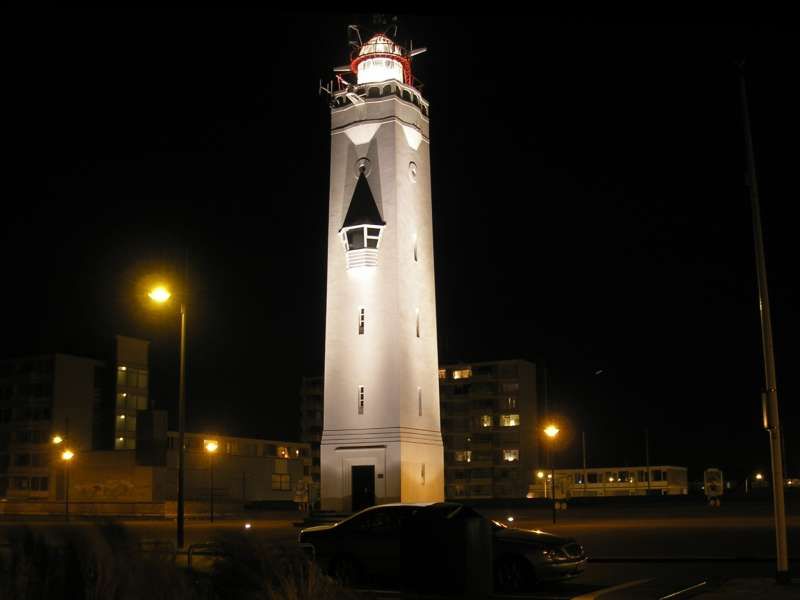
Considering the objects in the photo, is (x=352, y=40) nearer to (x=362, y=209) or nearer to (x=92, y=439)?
(x=362, y=209)

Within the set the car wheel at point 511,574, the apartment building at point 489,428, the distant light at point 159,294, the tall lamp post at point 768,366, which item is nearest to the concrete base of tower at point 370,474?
the distant light at point 159,294

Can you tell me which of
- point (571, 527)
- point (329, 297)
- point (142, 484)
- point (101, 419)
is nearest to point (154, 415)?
point (142, 484)

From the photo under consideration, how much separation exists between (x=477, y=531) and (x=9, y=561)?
5.31 meters

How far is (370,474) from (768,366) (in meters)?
35.4

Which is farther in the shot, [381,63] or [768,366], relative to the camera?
[381,63]

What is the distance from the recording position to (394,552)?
794 inches

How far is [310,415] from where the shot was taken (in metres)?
134

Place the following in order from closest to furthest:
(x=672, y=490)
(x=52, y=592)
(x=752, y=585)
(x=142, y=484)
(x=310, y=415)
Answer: (x=52, y=592) → (x=752, y=585) → (x=142, y=484) → (x=672, y=490) → (x=310, y=415)

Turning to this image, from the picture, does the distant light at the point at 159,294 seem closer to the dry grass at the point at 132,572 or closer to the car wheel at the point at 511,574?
the car wheel at the point at 511,574

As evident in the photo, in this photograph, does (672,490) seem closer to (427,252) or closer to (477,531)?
(427,252)

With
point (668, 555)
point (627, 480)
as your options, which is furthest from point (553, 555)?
point (627, 480)

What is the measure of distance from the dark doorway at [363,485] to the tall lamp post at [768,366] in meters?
34.7

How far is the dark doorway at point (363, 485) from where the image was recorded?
5244cm

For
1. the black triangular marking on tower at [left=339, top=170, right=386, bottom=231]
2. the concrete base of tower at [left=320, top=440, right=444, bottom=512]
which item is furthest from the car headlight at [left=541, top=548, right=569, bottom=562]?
the black triangular marking on tower at [left=339, top=170, right=386, bottom=231]
